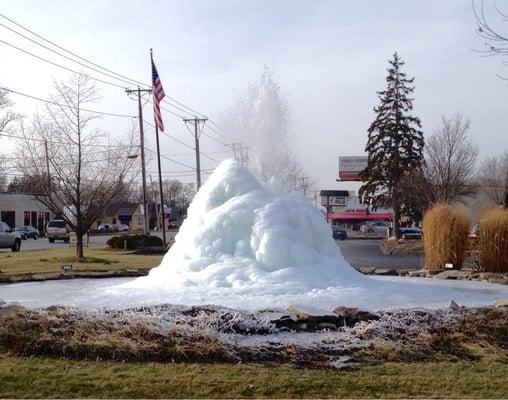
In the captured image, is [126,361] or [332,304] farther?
[332,304]

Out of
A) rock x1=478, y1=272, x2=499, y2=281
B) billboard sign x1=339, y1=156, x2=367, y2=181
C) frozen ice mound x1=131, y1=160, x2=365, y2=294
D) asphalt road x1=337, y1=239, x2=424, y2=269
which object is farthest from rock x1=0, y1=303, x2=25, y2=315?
billboard sign x1=339, y1=156, x2=367, y2=181

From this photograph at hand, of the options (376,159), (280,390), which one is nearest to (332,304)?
(280,390)

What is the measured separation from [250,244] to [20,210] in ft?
237

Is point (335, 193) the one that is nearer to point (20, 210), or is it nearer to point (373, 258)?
point (20, 210)

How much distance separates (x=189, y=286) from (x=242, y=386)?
721cm

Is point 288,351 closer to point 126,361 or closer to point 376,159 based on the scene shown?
point 126,361

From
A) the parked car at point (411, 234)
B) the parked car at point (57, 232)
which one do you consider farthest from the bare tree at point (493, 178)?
the parked car at point (57, 232)

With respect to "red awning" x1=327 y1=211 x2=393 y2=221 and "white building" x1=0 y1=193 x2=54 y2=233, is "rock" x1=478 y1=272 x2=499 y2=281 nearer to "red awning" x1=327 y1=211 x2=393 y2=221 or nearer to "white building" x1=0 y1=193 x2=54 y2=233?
"white building" x1=0 y1=193 x2=54 y2=233

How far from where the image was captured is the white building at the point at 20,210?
259ft

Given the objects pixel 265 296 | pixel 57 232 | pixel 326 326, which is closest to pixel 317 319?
pixel 326 326

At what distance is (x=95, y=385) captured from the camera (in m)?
5.98

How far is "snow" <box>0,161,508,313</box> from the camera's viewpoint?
38.7ft

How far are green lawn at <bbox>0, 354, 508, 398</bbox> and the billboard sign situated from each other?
3020 inches

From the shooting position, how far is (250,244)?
14.2 m
